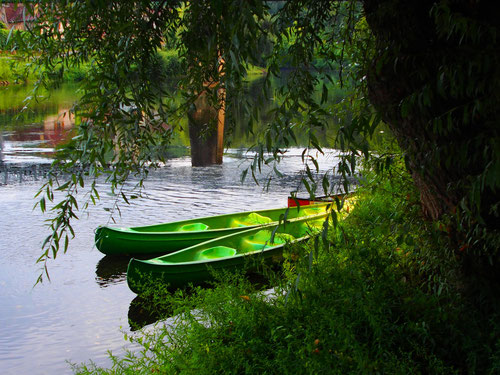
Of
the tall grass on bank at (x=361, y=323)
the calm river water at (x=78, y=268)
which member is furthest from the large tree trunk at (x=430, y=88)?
the calm river water at (x=78, y=268)

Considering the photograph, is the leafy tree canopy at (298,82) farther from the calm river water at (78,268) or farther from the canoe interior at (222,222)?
the canoe interior at (222,222)

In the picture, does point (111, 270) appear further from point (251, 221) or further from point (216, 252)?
point (251, 221)

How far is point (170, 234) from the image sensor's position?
7.00 metres

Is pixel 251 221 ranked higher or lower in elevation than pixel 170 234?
higher

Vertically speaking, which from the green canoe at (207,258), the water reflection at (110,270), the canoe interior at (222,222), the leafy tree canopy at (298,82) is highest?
the leafy tree canopy at (298,82)

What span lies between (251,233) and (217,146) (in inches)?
328

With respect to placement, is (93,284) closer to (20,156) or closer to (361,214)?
(361,214)

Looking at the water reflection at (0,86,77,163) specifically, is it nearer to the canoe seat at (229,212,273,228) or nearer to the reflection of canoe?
the reflection of canoe

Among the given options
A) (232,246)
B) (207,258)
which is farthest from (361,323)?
(232,246)

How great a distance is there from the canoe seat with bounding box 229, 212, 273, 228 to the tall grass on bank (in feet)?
12.5

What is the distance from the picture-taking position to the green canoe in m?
5.46

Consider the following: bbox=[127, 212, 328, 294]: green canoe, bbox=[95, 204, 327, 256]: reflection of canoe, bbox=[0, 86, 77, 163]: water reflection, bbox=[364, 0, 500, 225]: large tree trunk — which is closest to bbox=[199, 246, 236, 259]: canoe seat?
bbox=[127, 212, 328, 294]: green canoe

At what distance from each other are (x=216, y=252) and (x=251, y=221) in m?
1.38

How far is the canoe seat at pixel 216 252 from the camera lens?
6027mm
